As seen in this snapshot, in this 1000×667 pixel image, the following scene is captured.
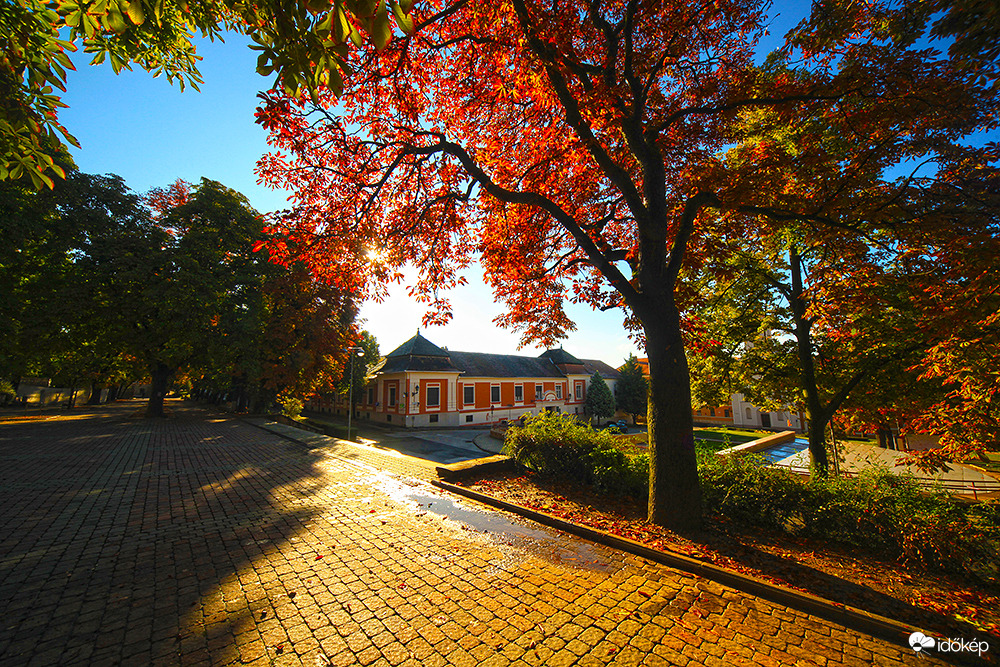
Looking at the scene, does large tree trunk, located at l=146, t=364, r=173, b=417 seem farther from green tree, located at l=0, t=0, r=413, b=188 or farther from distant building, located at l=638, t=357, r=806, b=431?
distant building, located at l=638, t=357, r=806, b=431

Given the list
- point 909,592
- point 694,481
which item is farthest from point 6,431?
point 909,592

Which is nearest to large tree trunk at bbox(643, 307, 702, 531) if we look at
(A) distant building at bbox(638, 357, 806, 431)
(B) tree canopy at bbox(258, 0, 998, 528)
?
(B) tree canopy at bbox(258, 0, 998, 528)

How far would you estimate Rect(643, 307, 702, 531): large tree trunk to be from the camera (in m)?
5.41

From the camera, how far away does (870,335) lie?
8.65 metres

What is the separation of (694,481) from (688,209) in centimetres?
450

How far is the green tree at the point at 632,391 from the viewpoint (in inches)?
1621

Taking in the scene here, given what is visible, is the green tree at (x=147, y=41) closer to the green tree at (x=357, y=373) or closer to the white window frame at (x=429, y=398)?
the green tree at (x=357, y=373)

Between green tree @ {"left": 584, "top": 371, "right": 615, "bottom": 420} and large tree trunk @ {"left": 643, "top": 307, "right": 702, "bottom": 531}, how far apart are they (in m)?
36.3

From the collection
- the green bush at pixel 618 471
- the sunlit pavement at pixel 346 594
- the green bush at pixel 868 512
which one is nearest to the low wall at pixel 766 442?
the green bush at pixel 618 471

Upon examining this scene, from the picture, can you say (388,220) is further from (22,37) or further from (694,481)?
(694,481)

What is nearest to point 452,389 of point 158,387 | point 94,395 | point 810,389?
point 158,387

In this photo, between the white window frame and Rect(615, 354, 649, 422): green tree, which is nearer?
the white window frame

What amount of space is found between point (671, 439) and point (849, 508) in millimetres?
2304

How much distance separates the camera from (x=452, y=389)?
32.7 metres
